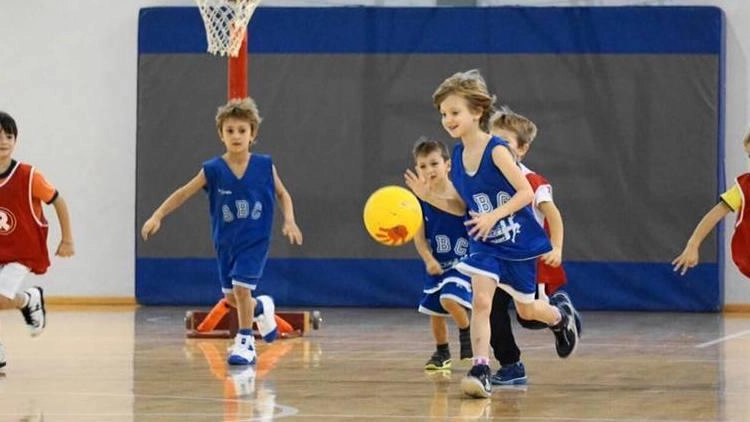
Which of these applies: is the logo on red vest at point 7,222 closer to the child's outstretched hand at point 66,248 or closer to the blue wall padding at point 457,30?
the child's outstretched hand at point 66,248

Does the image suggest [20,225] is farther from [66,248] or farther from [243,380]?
[243,380]

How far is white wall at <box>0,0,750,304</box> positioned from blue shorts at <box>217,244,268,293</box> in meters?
5.96

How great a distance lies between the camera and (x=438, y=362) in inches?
328

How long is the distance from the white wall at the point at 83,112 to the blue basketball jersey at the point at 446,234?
6.84m

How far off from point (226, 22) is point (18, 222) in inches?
131

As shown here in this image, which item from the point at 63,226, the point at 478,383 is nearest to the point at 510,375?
the point at 478,383

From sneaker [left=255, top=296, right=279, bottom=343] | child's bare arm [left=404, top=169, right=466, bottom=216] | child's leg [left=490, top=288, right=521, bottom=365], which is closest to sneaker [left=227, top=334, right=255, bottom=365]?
sneaker [left=255, top=296, right=279, bottom=343]

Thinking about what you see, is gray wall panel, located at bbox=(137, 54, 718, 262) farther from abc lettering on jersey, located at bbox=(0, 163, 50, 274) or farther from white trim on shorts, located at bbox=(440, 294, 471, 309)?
abc lettering on jersey, located at bbox=(0, 163, 50, 274)

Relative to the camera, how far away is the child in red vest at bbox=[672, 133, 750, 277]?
807 cm

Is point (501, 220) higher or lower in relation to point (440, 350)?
higher

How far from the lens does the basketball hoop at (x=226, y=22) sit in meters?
11.1

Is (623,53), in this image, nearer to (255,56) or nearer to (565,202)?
(565,202)

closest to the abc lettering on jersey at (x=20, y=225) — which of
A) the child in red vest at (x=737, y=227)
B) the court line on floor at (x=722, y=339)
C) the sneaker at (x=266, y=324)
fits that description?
the sneaker at (x=266, y=324)

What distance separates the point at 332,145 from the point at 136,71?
2.04 meters
